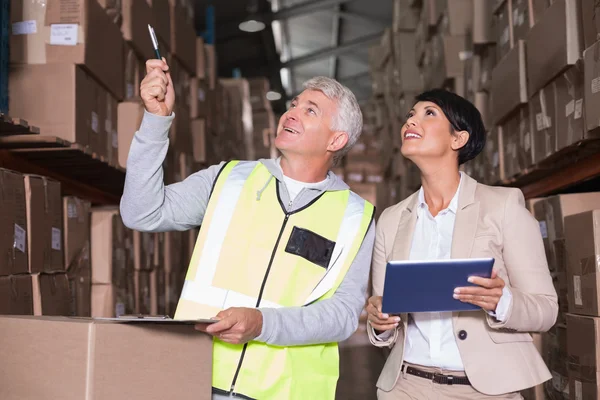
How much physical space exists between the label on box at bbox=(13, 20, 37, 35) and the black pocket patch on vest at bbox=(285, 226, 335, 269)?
202cm

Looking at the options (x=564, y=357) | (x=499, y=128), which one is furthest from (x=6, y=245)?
(x=499, y=128)

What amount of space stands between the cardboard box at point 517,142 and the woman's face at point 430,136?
54.1 inches

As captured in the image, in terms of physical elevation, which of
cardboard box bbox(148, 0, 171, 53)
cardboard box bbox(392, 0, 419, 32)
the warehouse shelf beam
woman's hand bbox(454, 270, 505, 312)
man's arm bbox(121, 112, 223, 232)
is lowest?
woman's hand bbox(454, 270, 505, 312)

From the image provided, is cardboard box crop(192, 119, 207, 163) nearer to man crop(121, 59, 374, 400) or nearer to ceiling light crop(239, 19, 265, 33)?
man crop(121, 59, 374, 400)

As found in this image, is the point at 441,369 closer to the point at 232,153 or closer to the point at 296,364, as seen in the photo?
the point at 296,364

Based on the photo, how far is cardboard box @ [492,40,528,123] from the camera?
3.47 m

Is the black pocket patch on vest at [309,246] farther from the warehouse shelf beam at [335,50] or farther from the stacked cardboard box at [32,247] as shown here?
the warehouse shelf beam at [335,50]

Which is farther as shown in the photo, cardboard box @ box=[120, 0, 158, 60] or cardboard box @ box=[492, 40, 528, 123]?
cardboard box @ box=[120, 0, 158, 60]

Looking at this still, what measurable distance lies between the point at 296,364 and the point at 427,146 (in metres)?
0.79

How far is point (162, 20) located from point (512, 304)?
11.8 feet

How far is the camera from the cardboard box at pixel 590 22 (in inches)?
100

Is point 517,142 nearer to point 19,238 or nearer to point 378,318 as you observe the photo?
point 378,318

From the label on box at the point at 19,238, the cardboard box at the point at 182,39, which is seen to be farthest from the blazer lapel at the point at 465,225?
the cardboard box at the point at 182,39

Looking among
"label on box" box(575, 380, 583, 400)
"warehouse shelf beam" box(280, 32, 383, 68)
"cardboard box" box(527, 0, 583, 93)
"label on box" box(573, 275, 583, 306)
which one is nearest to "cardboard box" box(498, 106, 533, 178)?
"cardboard box" box(527, 0, 583, 93)
